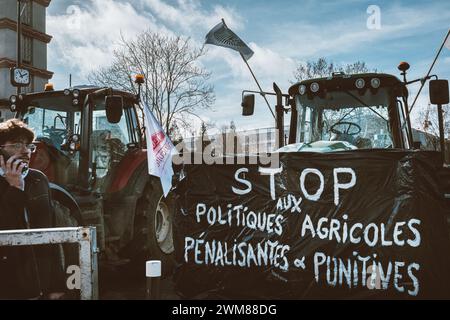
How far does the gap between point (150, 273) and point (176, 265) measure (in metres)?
1.20

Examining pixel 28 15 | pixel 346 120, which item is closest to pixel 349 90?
pixel 346 120

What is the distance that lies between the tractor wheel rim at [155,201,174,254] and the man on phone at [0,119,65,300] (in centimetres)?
327

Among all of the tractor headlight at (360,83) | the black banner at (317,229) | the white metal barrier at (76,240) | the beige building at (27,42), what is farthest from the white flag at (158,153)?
the beige building at (27,42)

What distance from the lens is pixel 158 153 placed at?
5.11 meters

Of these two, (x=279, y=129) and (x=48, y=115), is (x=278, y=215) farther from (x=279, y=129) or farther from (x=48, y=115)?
(x=48, y=115)

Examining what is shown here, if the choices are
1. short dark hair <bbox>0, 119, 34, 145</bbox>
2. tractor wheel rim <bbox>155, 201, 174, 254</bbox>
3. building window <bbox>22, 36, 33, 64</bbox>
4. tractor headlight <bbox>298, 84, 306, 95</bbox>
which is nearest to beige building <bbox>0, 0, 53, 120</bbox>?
building window <bbox>22, 36, 33, 64</bbox>

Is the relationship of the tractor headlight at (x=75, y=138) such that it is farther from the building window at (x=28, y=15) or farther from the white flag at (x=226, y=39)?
the building window at (x=28, y=15)

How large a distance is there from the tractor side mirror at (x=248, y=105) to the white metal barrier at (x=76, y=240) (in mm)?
4032

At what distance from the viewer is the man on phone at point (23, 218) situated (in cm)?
309

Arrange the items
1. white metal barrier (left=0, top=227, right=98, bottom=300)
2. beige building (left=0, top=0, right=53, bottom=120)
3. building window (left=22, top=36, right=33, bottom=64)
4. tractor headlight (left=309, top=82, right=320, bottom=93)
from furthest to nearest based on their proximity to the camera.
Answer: building window (left=22, top=36, right=33, bottom=64) → beige building (left=0, top=0, right=53, bottom=120) → tractor headlight (left=309, top=82, right=320, bottom=93) → white metal barrier (left=0, top=227, right=98, bottom=300)

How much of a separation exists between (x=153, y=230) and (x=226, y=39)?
3.04 m

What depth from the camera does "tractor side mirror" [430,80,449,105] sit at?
219 inches

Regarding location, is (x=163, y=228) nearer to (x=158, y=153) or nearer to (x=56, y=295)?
(x=158, y=153)

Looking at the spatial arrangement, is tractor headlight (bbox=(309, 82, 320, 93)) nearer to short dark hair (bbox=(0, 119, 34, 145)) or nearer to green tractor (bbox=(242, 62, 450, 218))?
green tractor (bbox=(242, 62, 450, 218))
